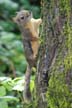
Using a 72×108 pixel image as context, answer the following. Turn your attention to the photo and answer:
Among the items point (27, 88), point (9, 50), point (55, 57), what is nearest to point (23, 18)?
point (27, 88)

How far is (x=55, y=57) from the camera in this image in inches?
95.7

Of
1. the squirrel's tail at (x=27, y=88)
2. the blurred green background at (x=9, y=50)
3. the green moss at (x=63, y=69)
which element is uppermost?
the green moss at (x=63, y=69)

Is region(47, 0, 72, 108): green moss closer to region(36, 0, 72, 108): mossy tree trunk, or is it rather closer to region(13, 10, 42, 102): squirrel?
region(36, 0, 72, 108): mossy tree trunk

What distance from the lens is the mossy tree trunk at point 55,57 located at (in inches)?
93.3

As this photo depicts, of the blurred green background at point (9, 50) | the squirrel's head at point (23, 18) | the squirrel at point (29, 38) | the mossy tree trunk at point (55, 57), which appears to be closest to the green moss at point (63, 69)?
the mossy tree trunk at point (55, 57)

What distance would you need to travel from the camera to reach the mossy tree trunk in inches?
93.3

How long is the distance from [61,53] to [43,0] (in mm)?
372

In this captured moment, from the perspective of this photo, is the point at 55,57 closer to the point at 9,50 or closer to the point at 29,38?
the point at 29,38

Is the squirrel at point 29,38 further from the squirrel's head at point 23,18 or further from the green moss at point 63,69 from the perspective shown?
the green moss at point 63,69

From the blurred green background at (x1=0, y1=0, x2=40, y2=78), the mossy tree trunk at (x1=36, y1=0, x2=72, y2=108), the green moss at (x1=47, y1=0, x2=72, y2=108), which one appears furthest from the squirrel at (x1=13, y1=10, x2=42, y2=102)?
the blurred green background at (x1=0, y1=0, x2=40, y2=78)

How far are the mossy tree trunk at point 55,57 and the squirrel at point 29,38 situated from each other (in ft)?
0.59

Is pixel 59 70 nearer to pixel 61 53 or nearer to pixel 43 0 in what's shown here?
pixel 61 53

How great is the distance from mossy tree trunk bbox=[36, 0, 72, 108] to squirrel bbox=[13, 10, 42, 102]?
18 cm

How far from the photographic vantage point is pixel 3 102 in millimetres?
2627
